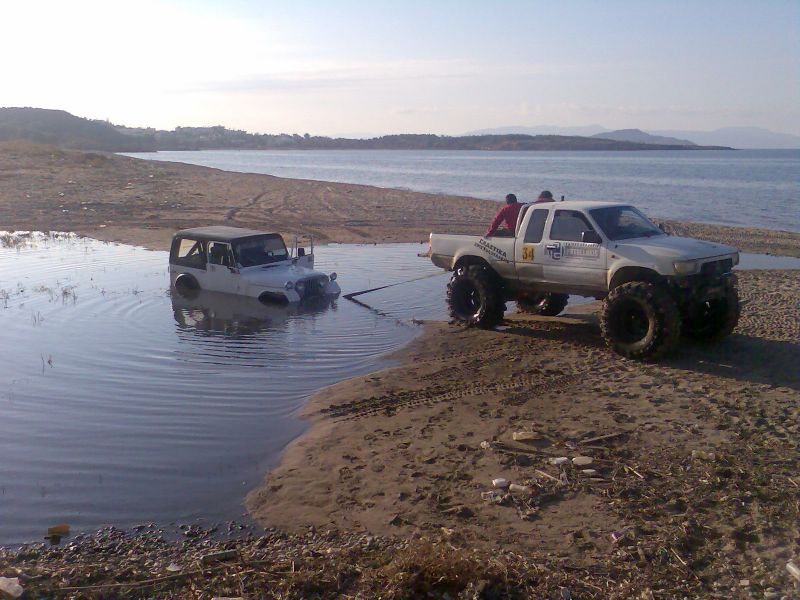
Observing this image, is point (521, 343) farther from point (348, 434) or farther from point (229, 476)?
point (229, 476)

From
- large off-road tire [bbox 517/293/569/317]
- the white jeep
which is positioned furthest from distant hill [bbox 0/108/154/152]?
large off-road tire [bbox 517/293/569/317]

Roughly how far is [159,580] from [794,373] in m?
7.55

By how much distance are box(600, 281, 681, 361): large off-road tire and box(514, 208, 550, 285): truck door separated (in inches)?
57.1

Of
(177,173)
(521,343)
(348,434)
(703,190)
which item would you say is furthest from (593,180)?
Result: (348,434)

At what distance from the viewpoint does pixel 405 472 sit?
677 centimetres

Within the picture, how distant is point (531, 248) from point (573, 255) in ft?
2.54

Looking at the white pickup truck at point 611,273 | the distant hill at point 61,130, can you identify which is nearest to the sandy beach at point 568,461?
the white pickup truck at point 611,273

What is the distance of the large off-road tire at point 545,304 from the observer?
1344 cm

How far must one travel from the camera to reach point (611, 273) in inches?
412

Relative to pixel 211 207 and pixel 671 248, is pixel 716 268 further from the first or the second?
pixel 211 207

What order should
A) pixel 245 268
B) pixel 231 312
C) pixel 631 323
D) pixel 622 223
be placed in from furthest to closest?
1. pixel 245 268
2. pixel 231 312
3. pixel 622 223
4. pixel 631 323

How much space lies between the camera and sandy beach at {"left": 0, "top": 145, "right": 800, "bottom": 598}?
16.6ft

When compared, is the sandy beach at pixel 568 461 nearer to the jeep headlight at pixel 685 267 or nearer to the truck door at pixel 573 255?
the truck door at pixel 573 255

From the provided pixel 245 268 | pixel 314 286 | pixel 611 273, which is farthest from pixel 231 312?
pixel 611 273
